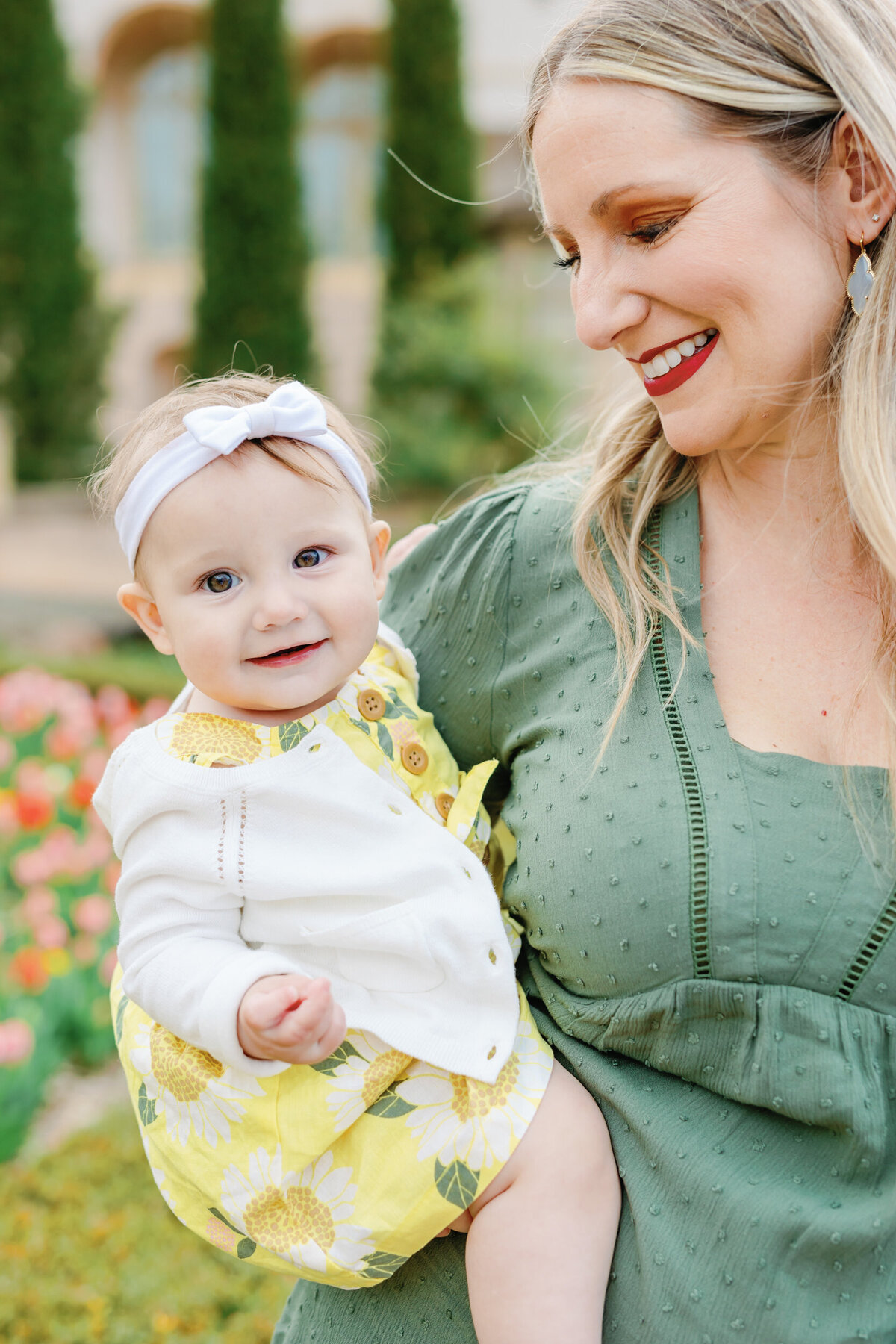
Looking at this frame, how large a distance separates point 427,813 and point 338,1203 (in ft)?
1.60

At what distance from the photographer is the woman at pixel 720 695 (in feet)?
4.56

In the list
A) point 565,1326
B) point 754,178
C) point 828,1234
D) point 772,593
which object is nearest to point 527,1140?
point 565,1326

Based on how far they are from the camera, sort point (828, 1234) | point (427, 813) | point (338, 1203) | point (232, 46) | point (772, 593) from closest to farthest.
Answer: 1. point (828, 1234)
2. point (338, 1203)
3. point (427, 813)
4. point (772, 593)
5. point (232, 46)

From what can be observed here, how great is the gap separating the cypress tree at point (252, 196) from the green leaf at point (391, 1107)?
11.7 metres

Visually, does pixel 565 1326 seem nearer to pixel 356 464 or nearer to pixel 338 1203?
pixel 338 1203

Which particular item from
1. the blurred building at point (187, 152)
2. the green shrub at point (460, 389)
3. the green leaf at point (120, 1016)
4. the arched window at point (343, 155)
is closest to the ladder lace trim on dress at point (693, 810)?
the green leaf at point (120, 1016)

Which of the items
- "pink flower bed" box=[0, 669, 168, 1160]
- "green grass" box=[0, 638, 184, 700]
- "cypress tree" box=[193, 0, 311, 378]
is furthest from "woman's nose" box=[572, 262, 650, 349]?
"cypress tree" box=[193, 0, 311, 378]

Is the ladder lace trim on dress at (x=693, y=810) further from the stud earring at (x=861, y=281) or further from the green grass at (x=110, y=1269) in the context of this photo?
the green grass at (x=110, y=1269)

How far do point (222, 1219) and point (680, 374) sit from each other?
1253 millimetres

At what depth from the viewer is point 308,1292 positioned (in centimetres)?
174

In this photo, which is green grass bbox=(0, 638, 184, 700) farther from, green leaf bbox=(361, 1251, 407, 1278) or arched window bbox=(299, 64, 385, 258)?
arched window bbox=(299, 64, 385, 258)

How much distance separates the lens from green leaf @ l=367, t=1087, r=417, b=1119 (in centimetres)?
146

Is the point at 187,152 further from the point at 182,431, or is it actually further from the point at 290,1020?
the point at 290,1020

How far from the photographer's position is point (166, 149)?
16.6m
